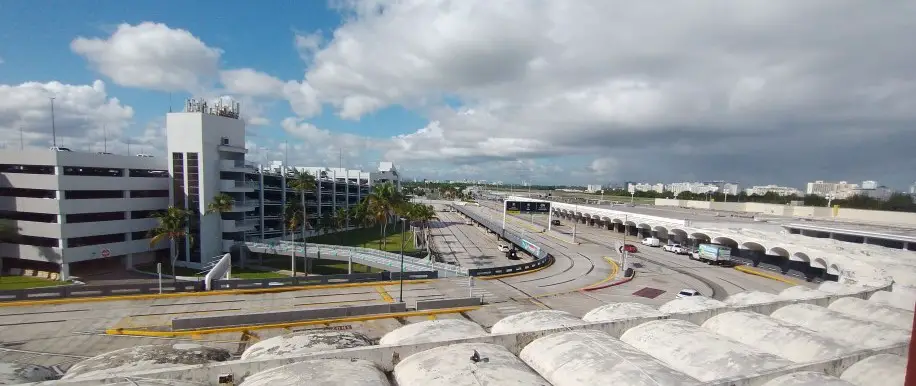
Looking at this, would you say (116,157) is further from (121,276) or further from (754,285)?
(754,285)

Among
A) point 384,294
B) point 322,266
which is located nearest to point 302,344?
point 384,294

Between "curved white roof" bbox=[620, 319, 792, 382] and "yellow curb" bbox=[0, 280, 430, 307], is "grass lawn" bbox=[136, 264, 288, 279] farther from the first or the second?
"curved white roof" bbox=[620, 319, 792, 382]

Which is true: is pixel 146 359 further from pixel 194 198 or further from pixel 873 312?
pixel 194 198

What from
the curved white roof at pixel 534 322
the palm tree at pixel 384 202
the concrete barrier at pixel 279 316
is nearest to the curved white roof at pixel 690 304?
the curved white roof at pixel 534 322

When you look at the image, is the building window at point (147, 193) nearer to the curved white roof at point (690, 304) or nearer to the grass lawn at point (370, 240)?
the grass lawn at point (370, 240)

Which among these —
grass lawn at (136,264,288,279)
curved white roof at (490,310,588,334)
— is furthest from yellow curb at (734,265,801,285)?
grass lawn at (136,264,288,279)
